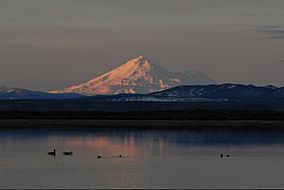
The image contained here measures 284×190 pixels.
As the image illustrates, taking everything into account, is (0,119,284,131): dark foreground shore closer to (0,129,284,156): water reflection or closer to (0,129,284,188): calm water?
(0,129,284,156): water reflection

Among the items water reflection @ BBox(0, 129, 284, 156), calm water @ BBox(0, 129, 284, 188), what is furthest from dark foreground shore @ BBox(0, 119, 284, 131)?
calm water @ BBox(0, 129, 284, 188)

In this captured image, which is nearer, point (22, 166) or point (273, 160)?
point (22, 166)

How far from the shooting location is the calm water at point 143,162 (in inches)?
1558

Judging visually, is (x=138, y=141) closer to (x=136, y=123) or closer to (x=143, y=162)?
(x=143, y=162)

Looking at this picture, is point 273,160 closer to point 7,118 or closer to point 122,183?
point 122,183

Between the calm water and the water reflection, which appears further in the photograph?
the water reflection

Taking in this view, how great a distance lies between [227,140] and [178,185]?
1315 inches

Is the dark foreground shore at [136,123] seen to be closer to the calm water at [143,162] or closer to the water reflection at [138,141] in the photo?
the water reflection at [138,141]

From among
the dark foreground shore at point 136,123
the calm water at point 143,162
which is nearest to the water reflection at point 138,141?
the calm water at point 143,162

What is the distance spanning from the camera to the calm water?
39562 mm

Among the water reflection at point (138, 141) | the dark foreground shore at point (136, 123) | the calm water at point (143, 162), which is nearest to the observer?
the calm water at point (143, 162)

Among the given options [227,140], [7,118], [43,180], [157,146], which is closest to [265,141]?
[227,140]

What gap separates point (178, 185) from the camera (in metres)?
38.5

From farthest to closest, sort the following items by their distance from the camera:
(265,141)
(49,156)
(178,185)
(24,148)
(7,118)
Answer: (7,118) → (265,141) → (24,148) → (49,156) → (178,185)
